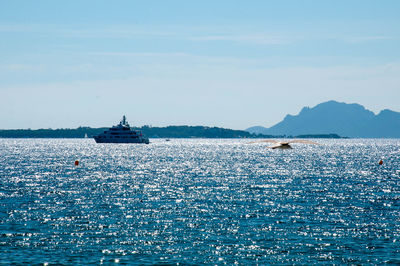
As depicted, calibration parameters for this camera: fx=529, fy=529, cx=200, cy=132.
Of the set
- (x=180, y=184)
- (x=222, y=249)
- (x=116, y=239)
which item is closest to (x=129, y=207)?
(x=116, y=239)

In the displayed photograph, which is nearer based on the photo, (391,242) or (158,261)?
(158,261)

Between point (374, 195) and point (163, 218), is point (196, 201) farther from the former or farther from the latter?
point (374, 195)

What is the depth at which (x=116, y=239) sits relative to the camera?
44281mm

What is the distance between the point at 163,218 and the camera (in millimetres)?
54750

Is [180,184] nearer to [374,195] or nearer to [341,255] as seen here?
[374,195]

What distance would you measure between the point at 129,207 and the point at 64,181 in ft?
123

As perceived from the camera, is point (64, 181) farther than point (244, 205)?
Yes

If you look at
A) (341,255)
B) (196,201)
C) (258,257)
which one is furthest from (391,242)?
(196,201)

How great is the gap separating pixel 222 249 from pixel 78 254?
1096 centimetres

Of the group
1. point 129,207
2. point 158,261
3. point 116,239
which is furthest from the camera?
point 129,207

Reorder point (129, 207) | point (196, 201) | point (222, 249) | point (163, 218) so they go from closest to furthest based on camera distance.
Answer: point (222, 249) → point (163, 218) → point (129, 207) → point (196, 201)

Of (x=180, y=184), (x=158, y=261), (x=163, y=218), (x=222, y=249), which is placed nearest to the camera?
(x=158, y=261)

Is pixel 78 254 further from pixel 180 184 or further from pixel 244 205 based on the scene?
pixel 180 184

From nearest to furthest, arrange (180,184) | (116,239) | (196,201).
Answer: (116,239), (196,201), (180,184)
